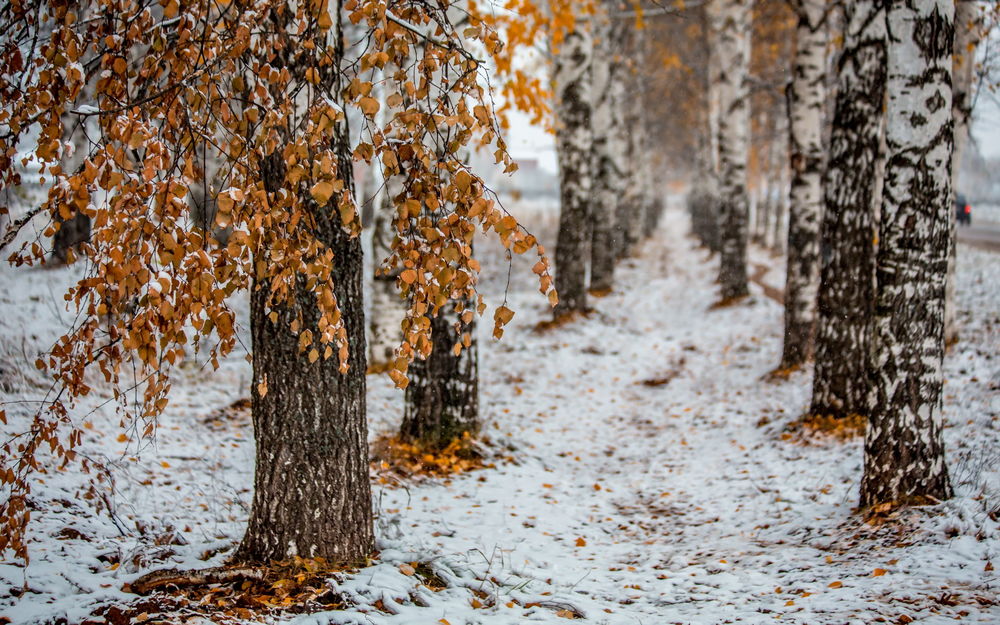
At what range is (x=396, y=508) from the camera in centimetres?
529

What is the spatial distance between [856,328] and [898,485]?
105 inches

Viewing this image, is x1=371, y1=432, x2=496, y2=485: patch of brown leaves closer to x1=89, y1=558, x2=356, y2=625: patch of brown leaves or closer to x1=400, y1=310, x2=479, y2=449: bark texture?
x1=400, y1=310, x2=479, y2=449: bark texture

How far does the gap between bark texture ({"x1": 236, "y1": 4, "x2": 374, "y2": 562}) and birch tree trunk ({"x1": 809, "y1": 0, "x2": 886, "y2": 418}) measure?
5.18m

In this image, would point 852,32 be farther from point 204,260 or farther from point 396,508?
point 204,260

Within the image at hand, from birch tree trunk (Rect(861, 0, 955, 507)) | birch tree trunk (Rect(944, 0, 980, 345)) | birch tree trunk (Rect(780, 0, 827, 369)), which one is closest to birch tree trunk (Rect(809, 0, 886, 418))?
birch tree trunk (Rect(780, 0, 827, 369))

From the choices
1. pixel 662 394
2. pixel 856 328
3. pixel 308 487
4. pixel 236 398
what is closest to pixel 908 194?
pixel 856 328

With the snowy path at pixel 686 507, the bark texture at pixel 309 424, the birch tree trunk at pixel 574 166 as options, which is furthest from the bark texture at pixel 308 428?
the birch tree trunk at pixel 574 166

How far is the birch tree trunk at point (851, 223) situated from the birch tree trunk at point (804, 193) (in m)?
1.54

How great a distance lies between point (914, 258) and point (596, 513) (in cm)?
305

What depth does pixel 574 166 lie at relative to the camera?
1229 cm

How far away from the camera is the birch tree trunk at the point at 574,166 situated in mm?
12234

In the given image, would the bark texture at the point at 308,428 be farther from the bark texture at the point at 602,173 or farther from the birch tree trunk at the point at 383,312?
the bark texture at the point at 602,173

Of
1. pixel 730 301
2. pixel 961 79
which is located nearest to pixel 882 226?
pixel 961 79

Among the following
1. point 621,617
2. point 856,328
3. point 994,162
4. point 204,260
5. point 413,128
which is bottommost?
point 621,617
